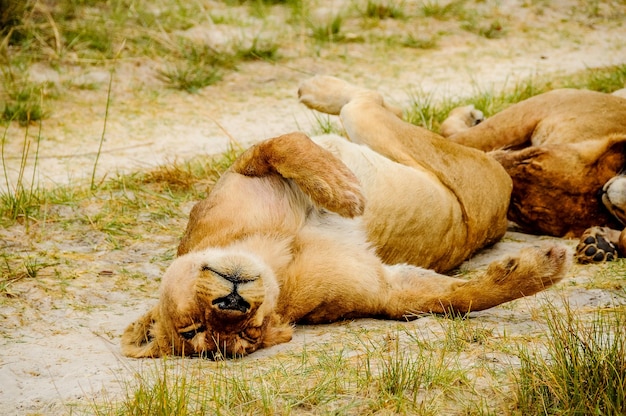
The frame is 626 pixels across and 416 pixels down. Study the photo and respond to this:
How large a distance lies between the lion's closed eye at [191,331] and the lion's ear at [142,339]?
21cm

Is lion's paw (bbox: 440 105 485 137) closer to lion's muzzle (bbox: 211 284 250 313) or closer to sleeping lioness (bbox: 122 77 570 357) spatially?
sleeping lioness (bbox: 122 77 570 357)

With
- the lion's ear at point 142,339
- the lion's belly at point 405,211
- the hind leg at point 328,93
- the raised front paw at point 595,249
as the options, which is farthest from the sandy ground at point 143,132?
the hind leg at point 328,93

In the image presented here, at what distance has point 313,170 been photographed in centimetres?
397

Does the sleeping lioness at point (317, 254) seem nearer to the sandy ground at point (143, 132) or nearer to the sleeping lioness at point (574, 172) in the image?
the sandy ground at point (143, 132)

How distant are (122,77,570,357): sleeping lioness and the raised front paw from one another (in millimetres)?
531

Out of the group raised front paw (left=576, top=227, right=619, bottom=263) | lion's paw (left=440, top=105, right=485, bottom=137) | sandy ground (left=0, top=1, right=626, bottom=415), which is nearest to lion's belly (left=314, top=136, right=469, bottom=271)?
sandy ground (left=0, top=1, right=626, bottom=415)

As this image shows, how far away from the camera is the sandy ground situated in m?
3.62

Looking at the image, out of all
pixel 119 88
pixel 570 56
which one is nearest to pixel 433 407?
pixel 119 88

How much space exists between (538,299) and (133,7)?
21.4 feet

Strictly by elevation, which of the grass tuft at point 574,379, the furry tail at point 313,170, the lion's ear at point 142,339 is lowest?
the lion's ear at point 142,339

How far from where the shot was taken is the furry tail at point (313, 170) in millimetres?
3918

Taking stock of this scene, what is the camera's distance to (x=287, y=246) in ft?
13.1

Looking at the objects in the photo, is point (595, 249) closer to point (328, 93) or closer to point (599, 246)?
point (599, 246)

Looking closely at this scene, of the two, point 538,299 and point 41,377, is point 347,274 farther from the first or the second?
point 41,377
